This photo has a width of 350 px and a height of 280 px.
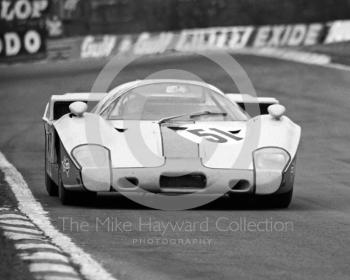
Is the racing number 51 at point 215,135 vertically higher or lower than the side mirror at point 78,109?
lower

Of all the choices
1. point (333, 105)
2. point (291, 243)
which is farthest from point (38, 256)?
point (333, 105)

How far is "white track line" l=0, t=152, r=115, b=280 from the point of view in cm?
512

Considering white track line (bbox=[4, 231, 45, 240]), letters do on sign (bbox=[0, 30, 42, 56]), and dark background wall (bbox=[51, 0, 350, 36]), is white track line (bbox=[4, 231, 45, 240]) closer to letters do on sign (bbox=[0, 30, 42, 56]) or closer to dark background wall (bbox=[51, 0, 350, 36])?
letters do on sign (bbox=[0, 30, 42, 56])

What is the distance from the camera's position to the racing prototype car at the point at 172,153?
26.3 ft

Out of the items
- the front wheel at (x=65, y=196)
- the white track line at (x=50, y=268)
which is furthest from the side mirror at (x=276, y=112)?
the white track line at (x=50, y=268)

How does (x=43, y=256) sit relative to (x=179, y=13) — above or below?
above

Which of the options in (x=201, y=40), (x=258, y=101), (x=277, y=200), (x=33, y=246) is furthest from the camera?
(x=201, y=40)

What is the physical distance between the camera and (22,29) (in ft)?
113

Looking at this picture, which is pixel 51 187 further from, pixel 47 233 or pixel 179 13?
pixel 179 13

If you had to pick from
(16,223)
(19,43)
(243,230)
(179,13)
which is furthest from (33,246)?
(179,13)

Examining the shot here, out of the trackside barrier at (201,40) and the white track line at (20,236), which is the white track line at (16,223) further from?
the trackside barrier at (201,40)

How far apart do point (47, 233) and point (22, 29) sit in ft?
93.3

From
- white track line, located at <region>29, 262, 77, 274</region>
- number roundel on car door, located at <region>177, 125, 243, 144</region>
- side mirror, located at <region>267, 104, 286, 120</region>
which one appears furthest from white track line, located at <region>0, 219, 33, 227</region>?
side mirror, located at <region>267, 104, 286, 120</region>

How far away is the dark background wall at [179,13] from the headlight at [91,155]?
27.7 m
